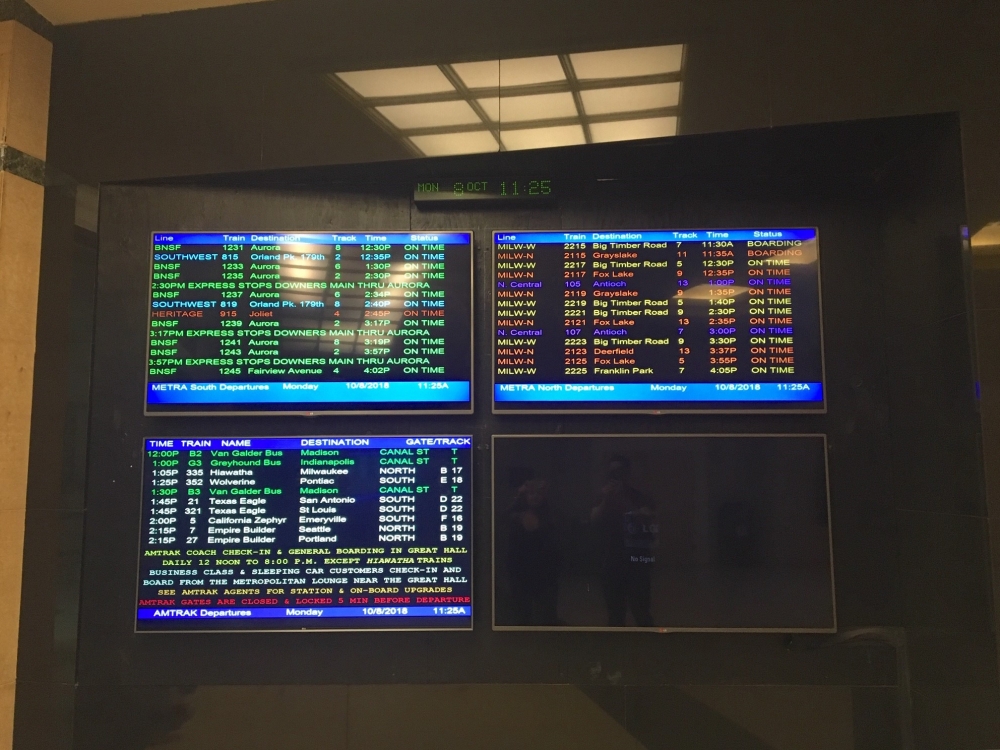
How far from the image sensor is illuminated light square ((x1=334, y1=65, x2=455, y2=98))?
251cm

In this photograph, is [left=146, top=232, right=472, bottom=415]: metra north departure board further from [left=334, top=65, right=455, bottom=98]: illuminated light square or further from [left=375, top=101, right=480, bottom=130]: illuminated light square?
[left=334, top=65, right=455, bottom=98]: illuminated light square

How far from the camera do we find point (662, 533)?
2502mm

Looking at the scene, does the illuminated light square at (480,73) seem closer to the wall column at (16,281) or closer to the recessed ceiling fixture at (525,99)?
the recessed ceiling fixture at (525,99)

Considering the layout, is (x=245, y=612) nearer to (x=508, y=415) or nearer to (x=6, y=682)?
(x=6, y=682)

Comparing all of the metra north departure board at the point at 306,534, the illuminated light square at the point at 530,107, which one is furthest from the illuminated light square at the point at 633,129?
the metra north departure board at the point at 306,534

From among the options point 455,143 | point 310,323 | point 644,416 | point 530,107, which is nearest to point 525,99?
point 530,107

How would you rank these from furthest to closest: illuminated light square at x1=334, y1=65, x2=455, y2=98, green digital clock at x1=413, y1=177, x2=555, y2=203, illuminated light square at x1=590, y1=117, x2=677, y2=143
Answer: green digital clock at x1=413, y1=177, x2=555, y2=203 → illuminated light square at x1=334, y1=65, x2=455, y2=98 → illuminated light square at x1=590, y1=117, x2=677, y2=143

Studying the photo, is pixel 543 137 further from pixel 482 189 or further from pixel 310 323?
pixel 310 323

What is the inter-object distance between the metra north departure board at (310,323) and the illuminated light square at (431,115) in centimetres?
46

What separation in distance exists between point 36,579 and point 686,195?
3261 millimetres

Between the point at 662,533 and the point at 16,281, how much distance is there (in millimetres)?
2937

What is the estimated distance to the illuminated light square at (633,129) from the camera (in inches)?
94.5

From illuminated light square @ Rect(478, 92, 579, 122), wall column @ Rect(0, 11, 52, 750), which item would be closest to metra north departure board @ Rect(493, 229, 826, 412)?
illuminated light square @ Rect(478, 92, 579, 122)

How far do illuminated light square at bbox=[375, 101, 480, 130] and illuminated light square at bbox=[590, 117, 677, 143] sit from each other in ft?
1.67
